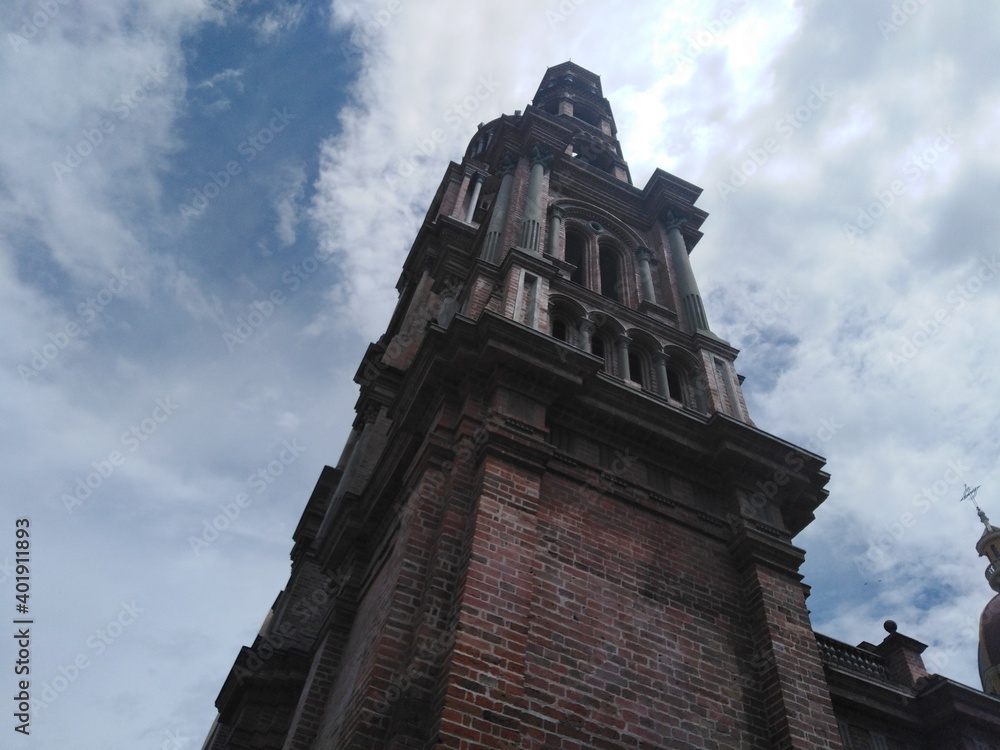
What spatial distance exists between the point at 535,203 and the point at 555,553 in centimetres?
914

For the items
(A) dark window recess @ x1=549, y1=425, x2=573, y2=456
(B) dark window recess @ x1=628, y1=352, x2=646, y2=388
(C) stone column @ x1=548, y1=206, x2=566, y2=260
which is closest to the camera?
(A) dark window recess @ x1=549, y1=425, x2=573, y2=456

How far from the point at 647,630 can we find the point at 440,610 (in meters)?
2.73

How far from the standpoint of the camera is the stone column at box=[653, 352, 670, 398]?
42.3 ft

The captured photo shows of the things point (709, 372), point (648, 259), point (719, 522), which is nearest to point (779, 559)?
point (719, 522)

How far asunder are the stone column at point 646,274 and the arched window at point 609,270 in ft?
1.83

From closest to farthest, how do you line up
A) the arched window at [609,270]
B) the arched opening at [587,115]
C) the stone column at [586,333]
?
the stone column at [586,333]
the arched window at [609,270]
the arched opening at [587,115]

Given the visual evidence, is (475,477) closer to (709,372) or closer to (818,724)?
(818,724)

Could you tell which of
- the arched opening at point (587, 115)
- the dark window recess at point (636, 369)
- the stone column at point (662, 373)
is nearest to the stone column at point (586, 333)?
the dark window recess at point (636, 369)

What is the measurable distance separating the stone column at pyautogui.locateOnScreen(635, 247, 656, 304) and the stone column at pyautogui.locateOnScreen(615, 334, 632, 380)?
2452mm

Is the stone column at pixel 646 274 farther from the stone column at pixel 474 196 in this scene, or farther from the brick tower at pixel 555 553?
the stone column at pixel 474 196

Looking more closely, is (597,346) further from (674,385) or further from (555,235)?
(555,235)

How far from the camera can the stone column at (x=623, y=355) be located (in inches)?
509

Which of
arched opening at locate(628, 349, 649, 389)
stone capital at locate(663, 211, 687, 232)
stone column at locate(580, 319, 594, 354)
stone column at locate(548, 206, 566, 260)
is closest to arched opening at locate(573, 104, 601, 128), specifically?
stone capital at locate(663, 211, 687, 232)

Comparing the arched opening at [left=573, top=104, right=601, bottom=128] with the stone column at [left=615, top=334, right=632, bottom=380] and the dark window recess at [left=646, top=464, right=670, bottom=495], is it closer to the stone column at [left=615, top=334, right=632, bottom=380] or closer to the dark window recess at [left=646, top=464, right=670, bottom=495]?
the stone column at [left=615, top=334, right=632, bottom=380]
